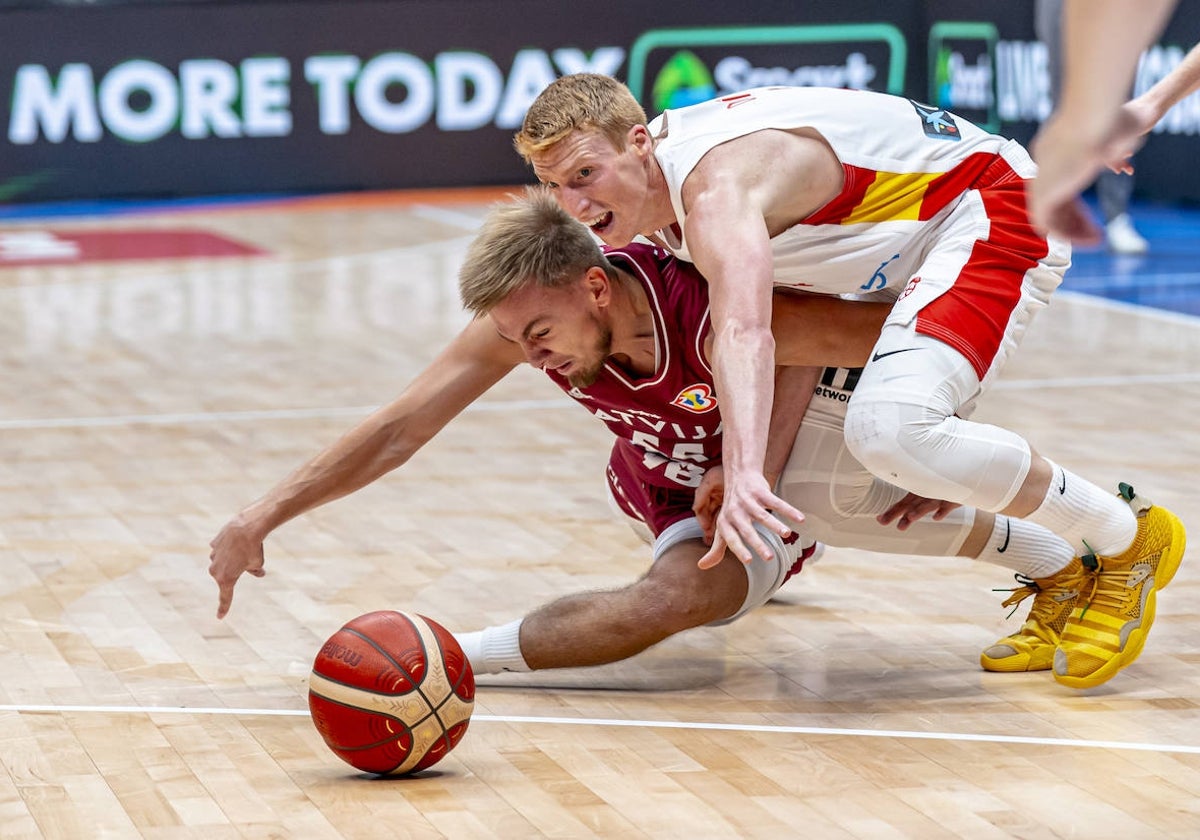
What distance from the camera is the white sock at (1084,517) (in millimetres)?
4184

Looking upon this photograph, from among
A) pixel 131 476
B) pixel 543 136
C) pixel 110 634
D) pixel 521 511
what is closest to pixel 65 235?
pixel 131 476

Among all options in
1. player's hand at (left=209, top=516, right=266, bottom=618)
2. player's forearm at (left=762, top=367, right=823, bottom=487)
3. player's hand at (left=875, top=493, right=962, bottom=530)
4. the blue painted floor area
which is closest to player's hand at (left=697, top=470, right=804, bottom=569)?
player's forearm at (left=762, top=367, right=823, bottom=487)

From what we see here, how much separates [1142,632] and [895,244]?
1.10 metres

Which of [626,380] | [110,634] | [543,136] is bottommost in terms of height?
[110,634]

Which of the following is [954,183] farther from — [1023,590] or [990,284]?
[1023,590]

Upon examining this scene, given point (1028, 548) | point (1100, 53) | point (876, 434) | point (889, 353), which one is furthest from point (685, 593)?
point (1100, 53)

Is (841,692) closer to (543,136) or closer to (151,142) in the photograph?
(543,136)

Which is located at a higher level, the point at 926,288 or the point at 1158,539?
the point at 926,288

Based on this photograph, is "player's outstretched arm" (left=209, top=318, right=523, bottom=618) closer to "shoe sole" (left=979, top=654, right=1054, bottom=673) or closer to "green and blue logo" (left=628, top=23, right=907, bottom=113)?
"shoe sole" (left=979, top=654, right=1054, bottom=673)

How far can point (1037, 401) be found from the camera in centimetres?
805

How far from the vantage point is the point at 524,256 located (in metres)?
4.07

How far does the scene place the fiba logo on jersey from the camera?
4297 mm

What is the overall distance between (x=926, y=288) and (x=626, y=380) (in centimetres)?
74

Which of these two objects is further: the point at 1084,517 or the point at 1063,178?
the point at 1084,517
